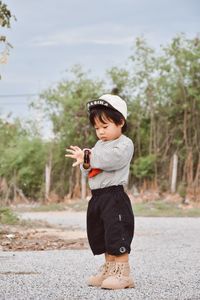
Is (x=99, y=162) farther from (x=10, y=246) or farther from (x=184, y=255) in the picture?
(x=10, y=246)

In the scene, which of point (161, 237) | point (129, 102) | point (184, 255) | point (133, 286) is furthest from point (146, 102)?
point (133, 286)

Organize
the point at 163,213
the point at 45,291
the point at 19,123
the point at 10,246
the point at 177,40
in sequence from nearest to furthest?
the point at 45,291, the point at 10,246, the point at 163,213, the point at 177,40, the point at 19,123

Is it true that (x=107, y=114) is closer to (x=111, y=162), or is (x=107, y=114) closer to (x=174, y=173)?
(x=111, y=162)

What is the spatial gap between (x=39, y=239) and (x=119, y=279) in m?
5.05

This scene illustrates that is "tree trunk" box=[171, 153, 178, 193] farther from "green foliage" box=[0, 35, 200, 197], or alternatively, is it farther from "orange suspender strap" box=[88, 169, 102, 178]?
"orange suspender strap" box=[88, 169, 102, 178]

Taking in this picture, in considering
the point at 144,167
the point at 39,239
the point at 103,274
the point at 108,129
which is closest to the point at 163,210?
the point at 144,167

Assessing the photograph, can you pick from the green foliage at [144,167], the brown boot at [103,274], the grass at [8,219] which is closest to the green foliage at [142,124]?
the green foliage at [144,167]

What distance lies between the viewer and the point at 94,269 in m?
6.07

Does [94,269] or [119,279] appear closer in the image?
[119,279]

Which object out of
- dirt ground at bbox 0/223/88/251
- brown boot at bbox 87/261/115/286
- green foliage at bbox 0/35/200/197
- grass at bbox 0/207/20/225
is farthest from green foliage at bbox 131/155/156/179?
brown boot at bbox 87/261/115/286

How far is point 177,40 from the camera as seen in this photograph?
19812 mm

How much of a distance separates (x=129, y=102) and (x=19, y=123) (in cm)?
564

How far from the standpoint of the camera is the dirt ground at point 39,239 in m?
8.67

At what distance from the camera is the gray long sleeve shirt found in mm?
4668
